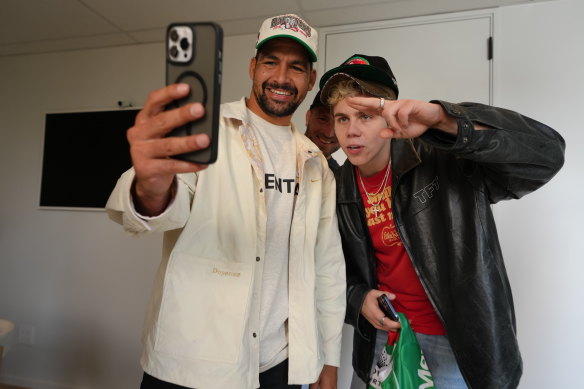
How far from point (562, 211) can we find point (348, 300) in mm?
1471

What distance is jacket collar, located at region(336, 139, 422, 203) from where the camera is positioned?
105 centimetres

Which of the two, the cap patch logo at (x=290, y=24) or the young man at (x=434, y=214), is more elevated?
the cap patch logo at (x=290, y=24)

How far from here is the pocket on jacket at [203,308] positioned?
2.75 ft

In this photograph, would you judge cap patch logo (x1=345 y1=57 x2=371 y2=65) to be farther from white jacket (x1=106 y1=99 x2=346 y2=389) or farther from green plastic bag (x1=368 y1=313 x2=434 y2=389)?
green plastic bag (x1=368 y1=313 x2=434 y2=389)

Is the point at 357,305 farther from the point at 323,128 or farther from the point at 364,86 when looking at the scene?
the point at 323,128

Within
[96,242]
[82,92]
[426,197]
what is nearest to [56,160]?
[82,92]

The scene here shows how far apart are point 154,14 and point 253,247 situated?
6.60 ft

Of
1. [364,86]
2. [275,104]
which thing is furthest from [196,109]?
[364,86]

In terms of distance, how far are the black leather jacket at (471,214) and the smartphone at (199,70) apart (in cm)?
51

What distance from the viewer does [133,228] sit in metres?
0.65

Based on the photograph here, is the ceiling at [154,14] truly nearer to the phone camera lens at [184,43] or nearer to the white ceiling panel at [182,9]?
the white ceiling panel at [182,9]

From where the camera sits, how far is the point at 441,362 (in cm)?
103

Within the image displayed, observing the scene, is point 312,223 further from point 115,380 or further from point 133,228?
point 115,380

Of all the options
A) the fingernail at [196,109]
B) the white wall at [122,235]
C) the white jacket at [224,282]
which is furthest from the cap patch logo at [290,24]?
the white wall at [122,235]
